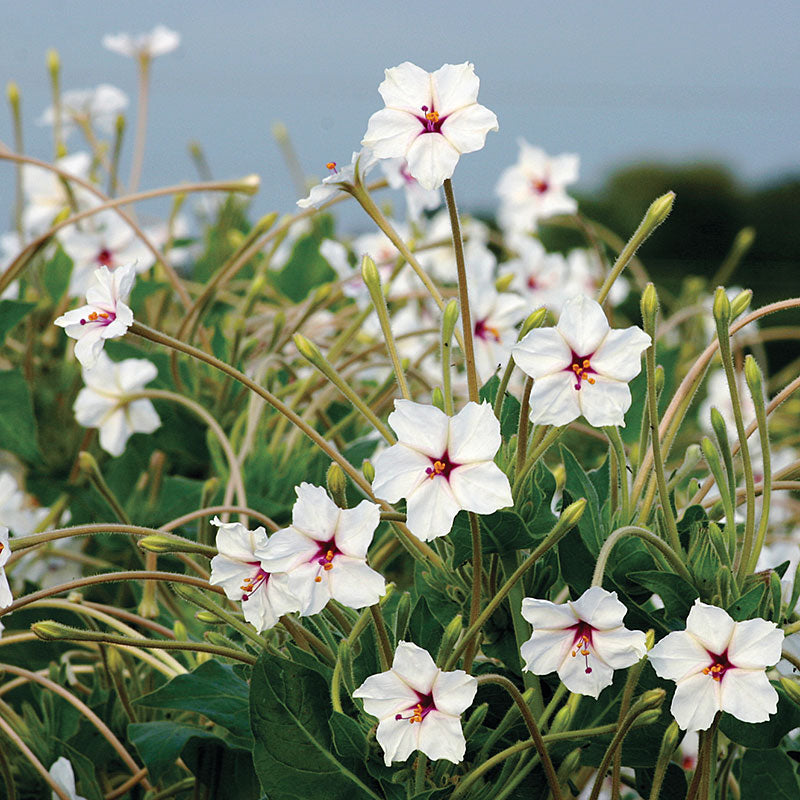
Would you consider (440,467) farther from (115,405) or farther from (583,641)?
(115,405)

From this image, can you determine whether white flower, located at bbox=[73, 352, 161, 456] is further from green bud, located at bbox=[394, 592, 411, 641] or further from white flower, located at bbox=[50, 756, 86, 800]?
green bud, located at bbox=[394, 592, 411, 641]

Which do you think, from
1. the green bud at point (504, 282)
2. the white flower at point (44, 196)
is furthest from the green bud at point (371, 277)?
the white flower at point (44, 196)

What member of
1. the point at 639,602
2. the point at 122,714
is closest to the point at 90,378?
the point at 122,714

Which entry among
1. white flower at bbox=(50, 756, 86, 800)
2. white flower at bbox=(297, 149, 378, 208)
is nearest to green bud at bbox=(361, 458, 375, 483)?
white flower at bbox=(297, 149, 378, 208)

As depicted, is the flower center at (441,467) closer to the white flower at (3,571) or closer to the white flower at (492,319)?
the white flower at (3,571)

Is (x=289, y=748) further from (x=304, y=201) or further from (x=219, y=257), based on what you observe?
(x=219, y=257)

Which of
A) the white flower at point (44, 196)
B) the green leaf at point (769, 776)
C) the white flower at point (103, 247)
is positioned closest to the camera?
the green leaf at point (769, 776)

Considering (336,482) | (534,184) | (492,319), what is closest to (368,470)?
(336,482)
